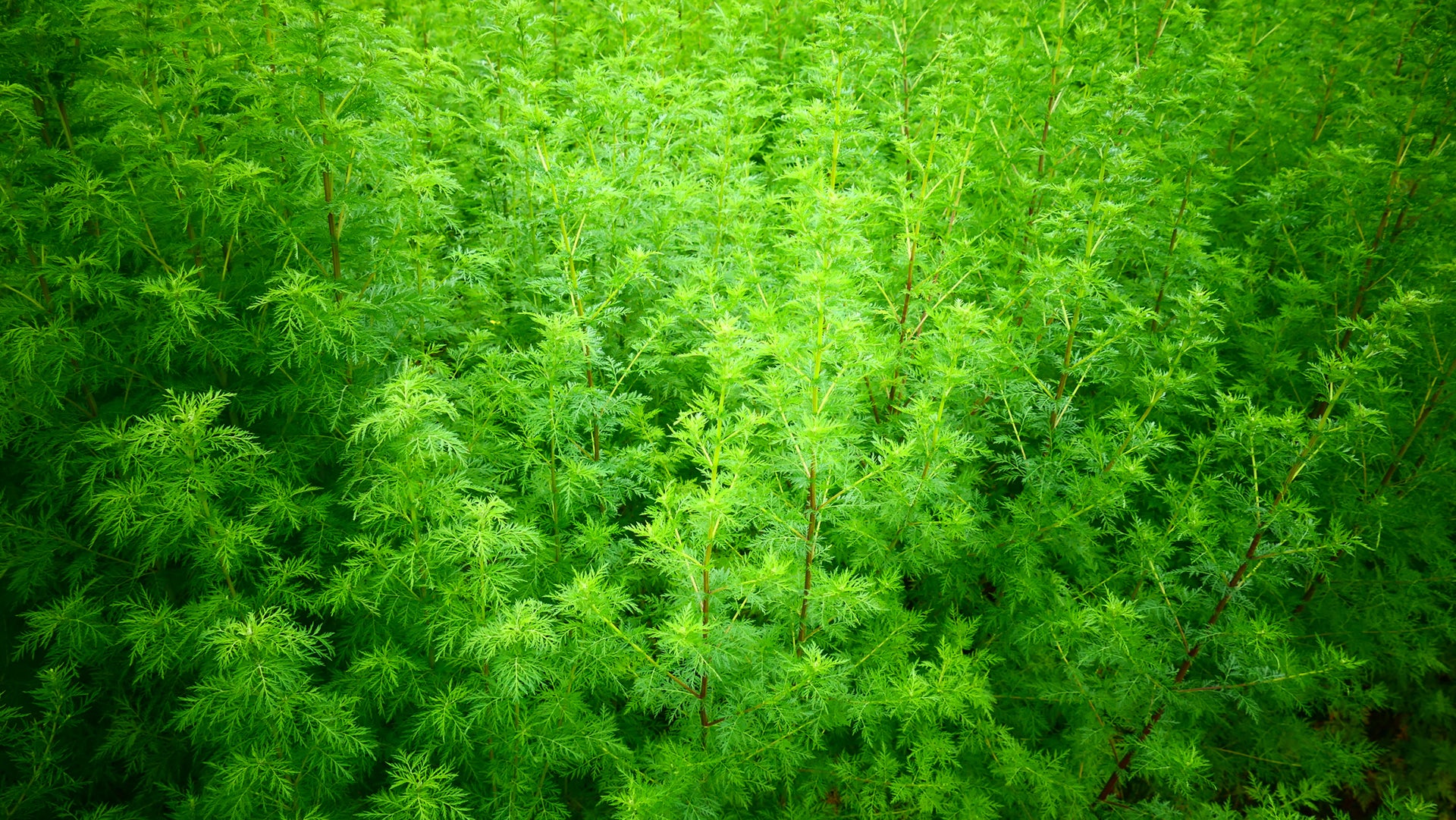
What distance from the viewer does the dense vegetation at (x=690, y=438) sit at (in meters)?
2.48

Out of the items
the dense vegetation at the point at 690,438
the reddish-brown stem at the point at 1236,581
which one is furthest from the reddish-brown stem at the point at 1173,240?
the reddish-brown stem at the point at 1236,581

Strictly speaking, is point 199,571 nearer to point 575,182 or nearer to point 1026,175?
point 575,182

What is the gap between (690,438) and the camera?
2.52m

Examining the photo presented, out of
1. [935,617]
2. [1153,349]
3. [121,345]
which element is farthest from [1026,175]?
[121,345]

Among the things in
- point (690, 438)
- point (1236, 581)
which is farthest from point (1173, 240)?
point (690, 438)

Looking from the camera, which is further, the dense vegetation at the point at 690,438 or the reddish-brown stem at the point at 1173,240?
the reddish-brown stem at the point at 1173,240

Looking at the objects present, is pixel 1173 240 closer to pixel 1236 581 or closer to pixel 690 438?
pixel 1236 581

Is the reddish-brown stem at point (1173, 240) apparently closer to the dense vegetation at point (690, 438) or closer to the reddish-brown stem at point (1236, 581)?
the dense vegetation at point (690, 438)

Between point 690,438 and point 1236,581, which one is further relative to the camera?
point 1236,581

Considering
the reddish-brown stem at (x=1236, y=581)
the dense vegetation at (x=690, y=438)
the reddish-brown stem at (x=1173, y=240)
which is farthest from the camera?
the reddish-brown stem at (x=1173, y=240)

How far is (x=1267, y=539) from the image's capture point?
3.22 meters

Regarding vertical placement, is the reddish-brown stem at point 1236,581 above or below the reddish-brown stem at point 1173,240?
below

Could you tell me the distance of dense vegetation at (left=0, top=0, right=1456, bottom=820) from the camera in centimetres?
248

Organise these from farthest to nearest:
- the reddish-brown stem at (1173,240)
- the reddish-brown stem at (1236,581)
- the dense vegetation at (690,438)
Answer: the reddish-brown stem at (1173,240)
the reddish-brown stem at (1236,581)
the dense vegetation at (690,438)
